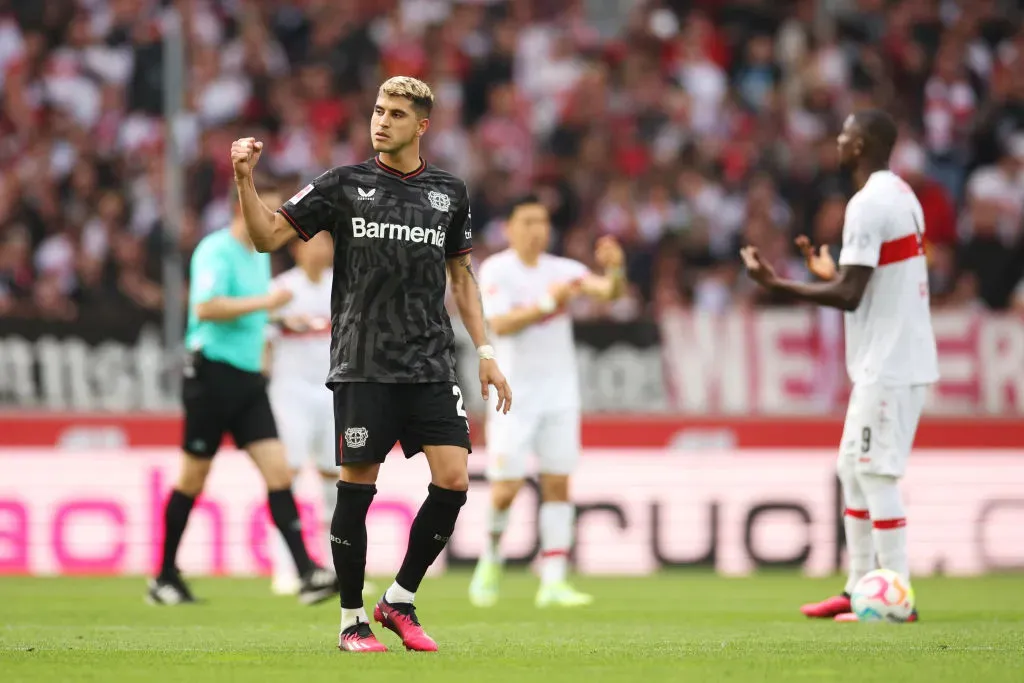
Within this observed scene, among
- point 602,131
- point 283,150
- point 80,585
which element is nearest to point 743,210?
point 602,131

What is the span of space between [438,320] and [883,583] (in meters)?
3.24

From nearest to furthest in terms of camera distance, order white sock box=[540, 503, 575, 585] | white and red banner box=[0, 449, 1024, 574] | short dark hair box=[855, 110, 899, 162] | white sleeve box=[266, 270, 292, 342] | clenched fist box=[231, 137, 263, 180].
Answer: clenched fist box=[231, 137, 263, 180] → short dark hair box=[855, 110, 899, 162] → white sock box=[540, 503, 575, 585] → white sleeve box=[266, 270, 292, 342] → white and red banner box=[0, 449, 1024, 574]

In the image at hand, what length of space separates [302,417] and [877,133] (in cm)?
488

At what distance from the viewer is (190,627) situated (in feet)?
30.9

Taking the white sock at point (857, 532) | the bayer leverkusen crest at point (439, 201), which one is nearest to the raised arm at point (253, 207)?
the bayer leverkusen crest at point (439, 201)

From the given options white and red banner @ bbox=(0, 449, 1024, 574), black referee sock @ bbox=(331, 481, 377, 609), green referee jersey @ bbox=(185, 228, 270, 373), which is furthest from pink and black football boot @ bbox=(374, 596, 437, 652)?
white and red banner @ bbox=(0, 449, 1024, 574)

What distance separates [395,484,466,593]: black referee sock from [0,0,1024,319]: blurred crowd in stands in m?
9.32

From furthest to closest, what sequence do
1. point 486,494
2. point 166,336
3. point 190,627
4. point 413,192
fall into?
point 166,336 → point 486,494 → point 190,627 → point 413,192

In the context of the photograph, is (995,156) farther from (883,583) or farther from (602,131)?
(883,583)

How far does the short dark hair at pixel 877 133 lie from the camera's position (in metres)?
9.94

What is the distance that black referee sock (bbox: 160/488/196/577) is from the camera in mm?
11336

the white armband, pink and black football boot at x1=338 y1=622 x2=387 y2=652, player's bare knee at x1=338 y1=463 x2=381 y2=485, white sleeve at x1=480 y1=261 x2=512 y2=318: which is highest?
white sleeve at x1=480 y1=261 x2=512 y2=318

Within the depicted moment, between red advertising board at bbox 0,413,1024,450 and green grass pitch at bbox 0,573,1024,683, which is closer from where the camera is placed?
green grass pitch at bbox 0,573,1024,683

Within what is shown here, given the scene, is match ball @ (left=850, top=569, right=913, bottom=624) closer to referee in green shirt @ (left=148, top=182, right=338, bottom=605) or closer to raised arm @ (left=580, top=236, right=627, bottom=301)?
raised arm @ (left=580, top=236, right=627, bottom=301)
